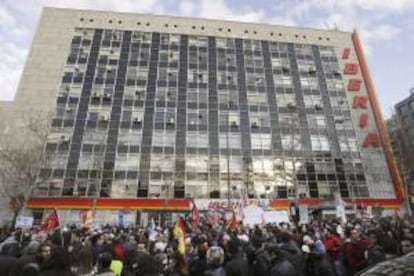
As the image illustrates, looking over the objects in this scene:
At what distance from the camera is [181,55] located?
48.2 metres

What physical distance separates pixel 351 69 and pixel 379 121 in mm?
8899

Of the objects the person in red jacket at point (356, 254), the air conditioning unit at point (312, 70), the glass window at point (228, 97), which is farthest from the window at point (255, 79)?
the person in red jacket at point (356, 254)

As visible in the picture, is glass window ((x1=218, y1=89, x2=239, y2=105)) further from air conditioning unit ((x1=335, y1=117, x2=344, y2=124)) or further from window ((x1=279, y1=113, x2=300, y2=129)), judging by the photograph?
air conditioning unit ((x1=335, y1=117, x2=344, y2=124))

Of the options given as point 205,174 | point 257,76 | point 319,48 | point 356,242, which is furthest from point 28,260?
point 319,48

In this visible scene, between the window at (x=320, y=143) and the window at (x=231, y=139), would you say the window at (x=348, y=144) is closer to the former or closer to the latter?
the window at (x=320, y=143)

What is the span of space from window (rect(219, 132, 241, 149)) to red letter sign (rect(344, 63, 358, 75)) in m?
20.3

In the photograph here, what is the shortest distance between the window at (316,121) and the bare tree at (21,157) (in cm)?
3145

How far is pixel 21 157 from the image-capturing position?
33.2 meters

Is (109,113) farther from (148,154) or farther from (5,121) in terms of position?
(5,121)

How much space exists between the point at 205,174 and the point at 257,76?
16545 mm

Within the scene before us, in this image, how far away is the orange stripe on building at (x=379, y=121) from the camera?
4238 cm

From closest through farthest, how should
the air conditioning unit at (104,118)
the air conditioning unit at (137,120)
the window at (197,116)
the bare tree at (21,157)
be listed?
the bare tree at (21,157) < the air conditioning unit at (104,118) < the air conditioning unit at (137,120) < the window at (197,116)

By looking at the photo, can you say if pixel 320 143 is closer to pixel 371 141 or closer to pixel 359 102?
pixel 371 141

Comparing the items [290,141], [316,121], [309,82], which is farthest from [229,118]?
[309,82]
